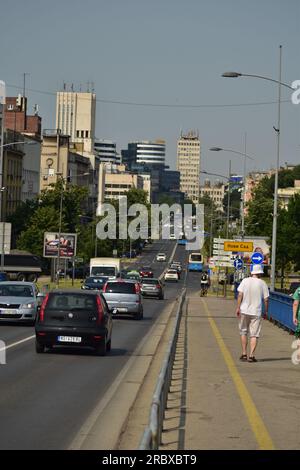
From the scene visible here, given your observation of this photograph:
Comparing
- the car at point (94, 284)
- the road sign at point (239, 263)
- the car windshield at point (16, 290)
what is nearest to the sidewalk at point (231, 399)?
the car windshield at point (16, 290)

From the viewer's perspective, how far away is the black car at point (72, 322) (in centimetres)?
2481

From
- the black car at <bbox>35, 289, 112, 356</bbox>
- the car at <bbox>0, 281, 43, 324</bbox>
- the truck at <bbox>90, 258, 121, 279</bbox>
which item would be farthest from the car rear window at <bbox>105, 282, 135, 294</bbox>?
the truck at <bbox>90, 258, 121, 279</bbox>

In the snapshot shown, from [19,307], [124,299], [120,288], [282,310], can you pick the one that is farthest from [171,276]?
[19,307]

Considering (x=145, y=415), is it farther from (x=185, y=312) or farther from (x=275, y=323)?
(x=185, y=312)

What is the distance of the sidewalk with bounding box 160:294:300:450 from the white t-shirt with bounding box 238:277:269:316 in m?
1.04

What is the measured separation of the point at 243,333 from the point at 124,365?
2741 mm

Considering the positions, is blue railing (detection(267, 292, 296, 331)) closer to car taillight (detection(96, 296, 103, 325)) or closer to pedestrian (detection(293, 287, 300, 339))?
car taillight (detection(96, 296, 103, 325))

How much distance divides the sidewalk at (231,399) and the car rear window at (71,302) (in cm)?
221

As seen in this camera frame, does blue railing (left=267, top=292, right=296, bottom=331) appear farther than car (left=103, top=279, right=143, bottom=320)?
No

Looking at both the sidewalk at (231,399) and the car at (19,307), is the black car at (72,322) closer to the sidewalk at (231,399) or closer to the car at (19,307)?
the sidewalk at (231,399)

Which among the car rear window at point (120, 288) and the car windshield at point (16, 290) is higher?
the car windshield at point (16, 290)

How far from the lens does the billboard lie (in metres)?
97.3

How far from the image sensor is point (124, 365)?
2361 cm
